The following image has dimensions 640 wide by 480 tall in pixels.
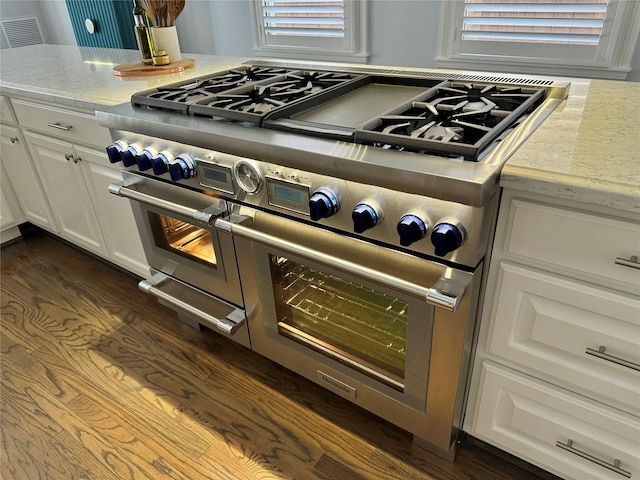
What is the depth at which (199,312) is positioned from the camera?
1521mm

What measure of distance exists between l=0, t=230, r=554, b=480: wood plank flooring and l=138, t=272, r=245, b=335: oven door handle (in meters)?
0.22

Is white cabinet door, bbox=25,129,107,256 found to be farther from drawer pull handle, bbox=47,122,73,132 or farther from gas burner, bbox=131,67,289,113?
gas burner, bbox=131,67,289,113

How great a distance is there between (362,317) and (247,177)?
1.58 feet

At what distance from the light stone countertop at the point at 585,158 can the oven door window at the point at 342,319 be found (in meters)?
0.45

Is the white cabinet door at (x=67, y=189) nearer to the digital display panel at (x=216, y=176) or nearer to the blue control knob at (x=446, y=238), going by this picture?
the digital display panel at (x=216, y=176)

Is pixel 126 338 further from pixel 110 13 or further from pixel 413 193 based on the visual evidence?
pixel 110 13

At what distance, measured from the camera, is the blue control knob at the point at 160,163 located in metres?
1.27

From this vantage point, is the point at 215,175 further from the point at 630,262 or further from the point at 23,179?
the point at 23,179

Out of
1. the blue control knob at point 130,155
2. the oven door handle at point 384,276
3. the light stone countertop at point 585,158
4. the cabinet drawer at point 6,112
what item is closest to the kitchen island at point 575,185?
the light stone countertop at point 585,158

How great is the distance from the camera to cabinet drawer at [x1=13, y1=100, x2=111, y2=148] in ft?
5.15

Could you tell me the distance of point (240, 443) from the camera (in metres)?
1.35

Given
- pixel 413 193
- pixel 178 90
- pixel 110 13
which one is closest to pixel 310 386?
pixel 413 193

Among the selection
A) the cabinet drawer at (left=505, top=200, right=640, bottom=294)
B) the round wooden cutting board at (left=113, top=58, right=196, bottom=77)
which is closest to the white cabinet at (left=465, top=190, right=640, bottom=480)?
the cabinet drawer at (left=505, top=200, right=640, bottom=294)

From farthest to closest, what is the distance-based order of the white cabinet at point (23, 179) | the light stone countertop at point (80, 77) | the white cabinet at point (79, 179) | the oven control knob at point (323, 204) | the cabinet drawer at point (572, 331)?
1. the white cabinet at point (23, 179)
2. the white cabinet at point (79, 179)
3. the light stone countertop at point (80, 77)
4. the oven control knob at point (323, 204)
5. the cabinet drawer at point (572, 331)
